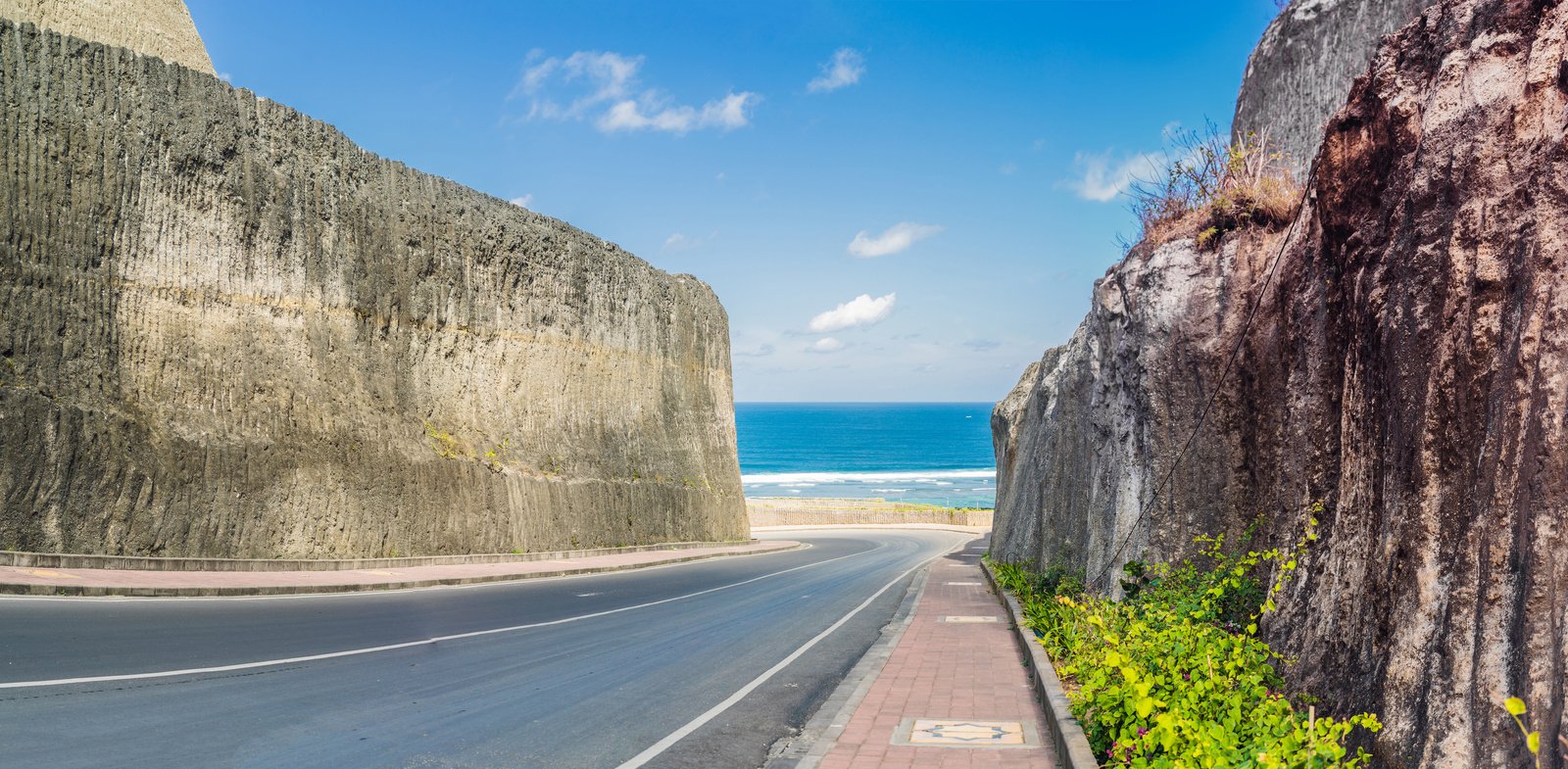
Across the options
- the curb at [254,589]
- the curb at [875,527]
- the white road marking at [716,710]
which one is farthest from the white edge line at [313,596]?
the curb at [875,527]

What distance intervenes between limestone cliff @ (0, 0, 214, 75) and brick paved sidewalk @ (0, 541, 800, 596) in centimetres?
1484

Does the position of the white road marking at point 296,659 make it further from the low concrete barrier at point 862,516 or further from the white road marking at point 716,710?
the low concrete barrier at point 862,516

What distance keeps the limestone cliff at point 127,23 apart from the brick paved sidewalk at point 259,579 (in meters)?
14.8

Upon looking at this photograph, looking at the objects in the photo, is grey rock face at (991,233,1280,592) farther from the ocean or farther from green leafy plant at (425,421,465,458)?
the ocean

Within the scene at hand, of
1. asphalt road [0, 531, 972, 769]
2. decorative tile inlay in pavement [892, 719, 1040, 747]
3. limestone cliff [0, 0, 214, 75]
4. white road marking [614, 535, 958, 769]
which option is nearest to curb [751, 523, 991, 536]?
limestone cliff [0, 0, 214, 75]

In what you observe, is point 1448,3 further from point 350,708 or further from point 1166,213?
point 350,708

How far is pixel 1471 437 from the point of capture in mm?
4344

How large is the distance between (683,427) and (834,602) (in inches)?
932

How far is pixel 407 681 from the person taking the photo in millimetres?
9625

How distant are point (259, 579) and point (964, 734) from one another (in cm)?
1470

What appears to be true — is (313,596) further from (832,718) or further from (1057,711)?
(1057,711)

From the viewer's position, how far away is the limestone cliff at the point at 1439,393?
385 centimetres

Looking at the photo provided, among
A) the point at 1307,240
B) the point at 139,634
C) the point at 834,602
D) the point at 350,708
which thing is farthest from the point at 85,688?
the point at 834,602

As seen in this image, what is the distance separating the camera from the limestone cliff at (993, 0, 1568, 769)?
152 inches
